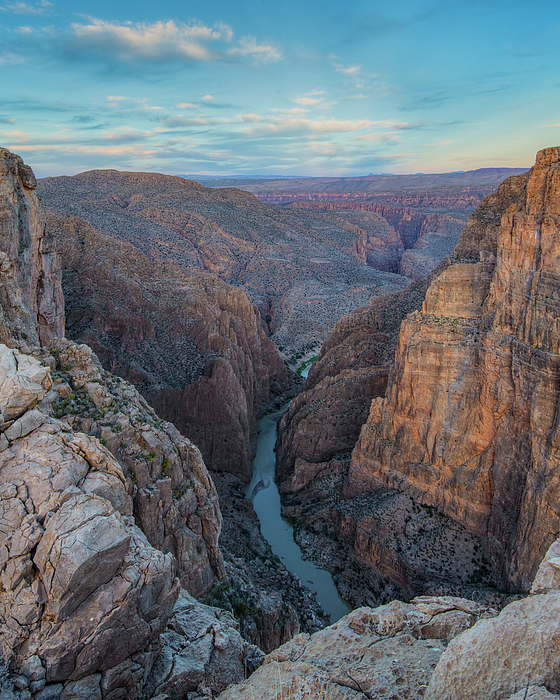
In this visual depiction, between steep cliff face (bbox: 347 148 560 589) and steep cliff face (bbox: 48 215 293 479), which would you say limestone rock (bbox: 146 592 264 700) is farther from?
steep cliff face (bbox: 48 215 293 479)

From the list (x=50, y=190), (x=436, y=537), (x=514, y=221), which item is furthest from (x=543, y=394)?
(x=50, y=190)

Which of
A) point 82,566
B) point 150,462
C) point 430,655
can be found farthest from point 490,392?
point 82,566

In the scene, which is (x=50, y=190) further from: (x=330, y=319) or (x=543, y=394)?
(x=543, y=394)

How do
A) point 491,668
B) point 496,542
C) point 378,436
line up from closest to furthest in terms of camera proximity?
1. point 491,668
2. point 496,542
3. point 378,436

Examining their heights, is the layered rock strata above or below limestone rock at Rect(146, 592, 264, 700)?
above

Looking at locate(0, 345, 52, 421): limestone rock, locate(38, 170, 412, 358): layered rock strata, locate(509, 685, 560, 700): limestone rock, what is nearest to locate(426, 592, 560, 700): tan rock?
locate(509, 685, 560, 700): limestone rock
